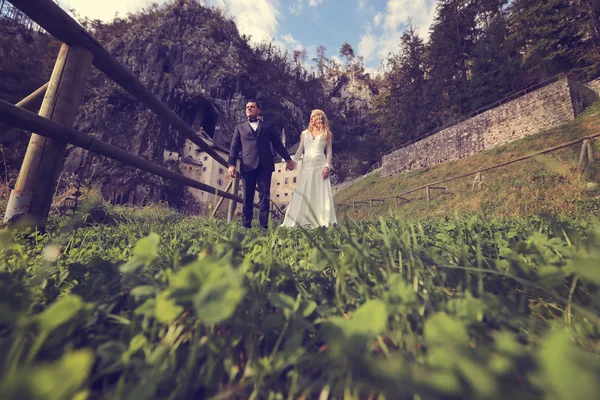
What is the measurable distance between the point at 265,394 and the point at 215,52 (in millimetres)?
47811

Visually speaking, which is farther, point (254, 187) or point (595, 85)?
point (595, 85)

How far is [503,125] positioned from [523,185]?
1204cm

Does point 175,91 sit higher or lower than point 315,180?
higher

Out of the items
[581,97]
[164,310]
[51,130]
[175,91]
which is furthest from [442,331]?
[175,91]

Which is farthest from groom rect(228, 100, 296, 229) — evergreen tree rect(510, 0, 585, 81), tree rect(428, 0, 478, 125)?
tree rect(428, 0, 478, 125)

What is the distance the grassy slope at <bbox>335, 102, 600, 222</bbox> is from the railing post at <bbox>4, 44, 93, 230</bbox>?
279 centimetres

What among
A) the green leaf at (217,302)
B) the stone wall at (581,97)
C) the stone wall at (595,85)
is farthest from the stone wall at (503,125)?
the green leaf at (217,302)

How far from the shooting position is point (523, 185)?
36.4ft

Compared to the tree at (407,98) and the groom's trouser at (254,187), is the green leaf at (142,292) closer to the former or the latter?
the groom's trouser at (254,187)

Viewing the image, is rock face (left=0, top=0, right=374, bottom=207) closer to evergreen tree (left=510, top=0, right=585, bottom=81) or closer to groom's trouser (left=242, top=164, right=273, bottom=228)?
groom's trouser (left=242, top=164, right=273, bottom=228)

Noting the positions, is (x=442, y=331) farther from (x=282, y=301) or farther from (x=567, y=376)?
(x=282, y=301)

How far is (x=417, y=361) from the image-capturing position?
0.48m

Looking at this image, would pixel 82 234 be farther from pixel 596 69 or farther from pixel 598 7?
pixel 598 7

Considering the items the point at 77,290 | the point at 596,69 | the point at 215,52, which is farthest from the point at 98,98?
the point at 596,69
